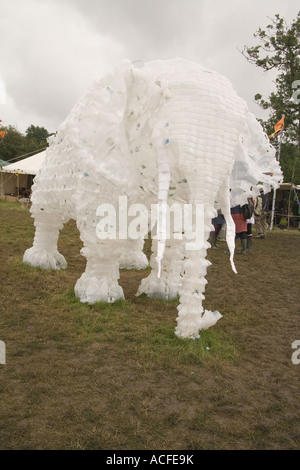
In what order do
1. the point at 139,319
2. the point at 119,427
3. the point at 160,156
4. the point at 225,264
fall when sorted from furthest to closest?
1. the point at 225,264
2. the point at 139,319
3. the point at 160,156
4. the point at 119,427

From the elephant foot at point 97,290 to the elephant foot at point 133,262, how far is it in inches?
69.9

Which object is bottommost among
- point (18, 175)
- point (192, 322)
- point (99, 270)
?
point (192, 322)

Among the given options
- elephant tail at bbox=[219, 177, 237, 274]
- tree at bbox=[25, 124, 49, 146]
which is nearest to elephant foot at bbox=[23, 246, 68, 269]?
elephant tail at bbox=[219, 177, 237, 274]

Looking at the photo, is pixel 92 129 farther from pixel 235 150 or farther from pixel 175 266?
pixel 175 266

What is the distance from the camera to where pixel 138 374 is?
231 cm

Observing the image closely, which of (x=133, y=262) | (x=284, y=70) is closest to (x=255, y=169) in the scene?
(x=133, y=262)

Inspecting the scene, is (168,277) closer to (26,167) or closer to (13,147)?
(26,167)

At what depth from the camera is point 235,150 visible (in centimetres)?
265

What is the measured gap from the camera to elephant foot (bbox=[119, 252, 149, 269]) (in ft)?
17.3

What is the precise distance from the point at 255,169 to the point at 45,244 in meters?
2.61

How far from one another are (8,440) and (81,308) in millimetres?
1650

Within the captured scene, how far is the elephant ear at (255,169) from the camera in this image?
9.98ft

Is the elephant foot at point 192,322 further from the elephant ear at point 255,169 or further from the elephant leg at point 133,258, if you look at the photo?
the elephant leg at point 133,258
